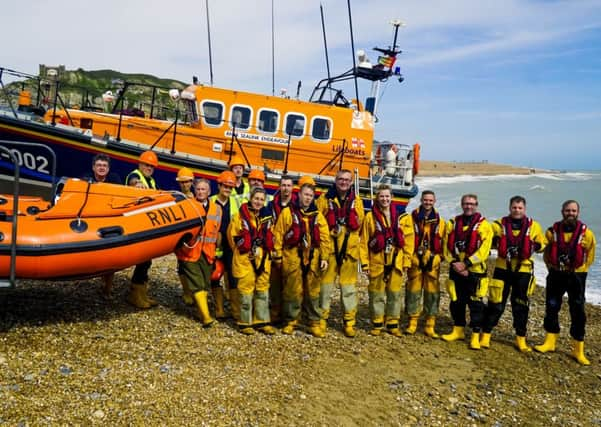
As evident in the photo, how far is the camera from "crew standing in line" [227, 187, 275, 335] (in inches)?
163

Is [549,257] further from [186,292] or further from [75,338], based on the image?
[75,338]

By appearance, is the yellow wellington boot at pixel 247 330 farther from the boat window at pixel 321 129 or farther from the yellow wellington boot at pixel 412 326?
the boat window at pixel 321 129

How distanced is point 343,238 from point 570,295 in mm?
2315

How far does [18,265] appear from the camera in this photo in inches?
130

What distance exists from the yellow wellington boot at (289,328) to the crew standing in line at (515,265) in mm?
1942

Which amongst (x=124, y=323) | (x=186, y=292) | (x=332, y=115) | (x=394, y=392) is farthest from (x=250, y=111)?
(x=394, y=392)

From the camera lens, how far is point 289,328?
440cm

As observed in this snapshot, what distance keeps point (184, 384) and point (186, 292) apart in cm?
181

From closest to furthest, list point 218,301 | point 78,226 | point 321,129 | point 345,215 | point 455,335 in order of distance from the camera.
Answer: point 78,226, point 345,215, point 218,301, point 455,335, point 321,129

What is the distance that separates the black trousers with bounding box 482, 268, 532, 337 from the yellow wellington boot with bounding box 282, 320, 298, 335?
1.95m

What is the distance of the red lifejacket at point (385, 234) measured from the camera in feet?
14.7

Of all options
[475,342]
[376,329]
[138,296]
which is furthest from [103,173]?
[475,342]

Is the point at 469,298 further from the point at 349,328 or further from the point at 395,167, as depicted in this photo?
the point at 395,167

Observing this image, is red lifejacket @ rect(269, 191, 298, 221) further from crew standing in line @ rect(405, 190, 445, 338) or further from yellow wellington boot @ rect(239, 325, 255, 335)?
crew standing in line @ rect(405, 190, 445, 338)
